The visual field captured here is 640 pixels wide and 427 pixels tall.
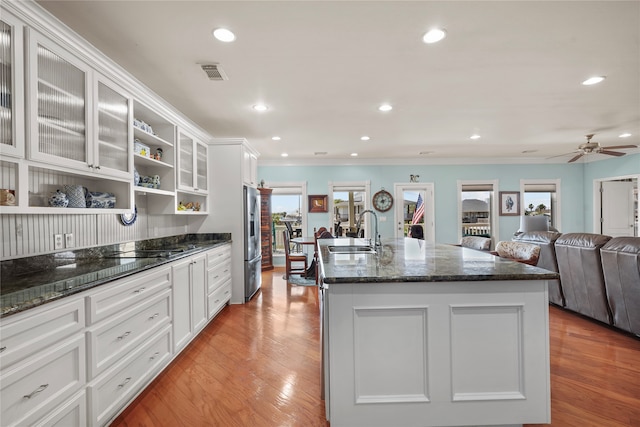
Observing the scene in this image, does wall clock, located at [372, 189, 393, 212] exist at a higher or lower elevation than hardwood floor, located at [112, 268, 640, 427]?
higher

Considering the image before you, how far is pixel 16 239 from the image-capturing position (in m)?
1.73

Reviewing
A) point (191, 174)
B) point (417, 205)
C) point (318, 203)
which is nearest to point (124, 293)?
point (191, 174)

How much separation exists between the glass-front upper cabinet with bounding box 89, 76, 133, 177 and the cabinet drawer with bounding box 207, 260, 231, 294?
4.56 feet

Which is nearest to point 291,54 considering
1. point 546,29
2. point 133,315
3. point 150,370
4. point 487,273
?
point 546,29

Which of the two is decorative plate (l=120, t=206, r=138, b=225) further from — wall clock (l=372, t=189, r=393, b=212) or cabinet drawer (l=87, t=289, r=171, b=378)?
wall clock (l=372, t=189, r=393, b=212)

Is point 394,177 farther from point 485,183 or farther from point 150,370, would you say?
point 150,370

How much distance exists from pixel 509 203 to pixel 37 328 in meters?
7.79

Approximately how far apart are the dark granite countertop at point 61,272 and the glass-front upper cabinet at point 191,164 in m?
0.89

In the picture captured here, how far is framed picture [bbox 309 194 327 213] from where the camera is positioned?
6.45 metres

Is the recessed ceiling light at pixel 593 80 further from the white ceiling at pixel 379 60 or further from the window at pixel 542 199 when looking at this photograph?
the window at pixel 542 199

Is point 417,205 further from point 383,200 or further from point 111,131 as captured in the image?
point 111,131

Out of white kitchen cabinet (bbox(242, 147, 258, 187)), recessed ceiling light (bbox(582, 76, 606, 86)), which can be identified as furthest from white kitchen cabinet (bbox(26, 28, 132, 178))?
recessed ceiling light (bbox(582, 76, 606, 86))

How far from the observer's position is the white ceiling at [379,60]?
1.72 metres

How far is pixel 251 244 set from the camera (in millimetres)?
4059
